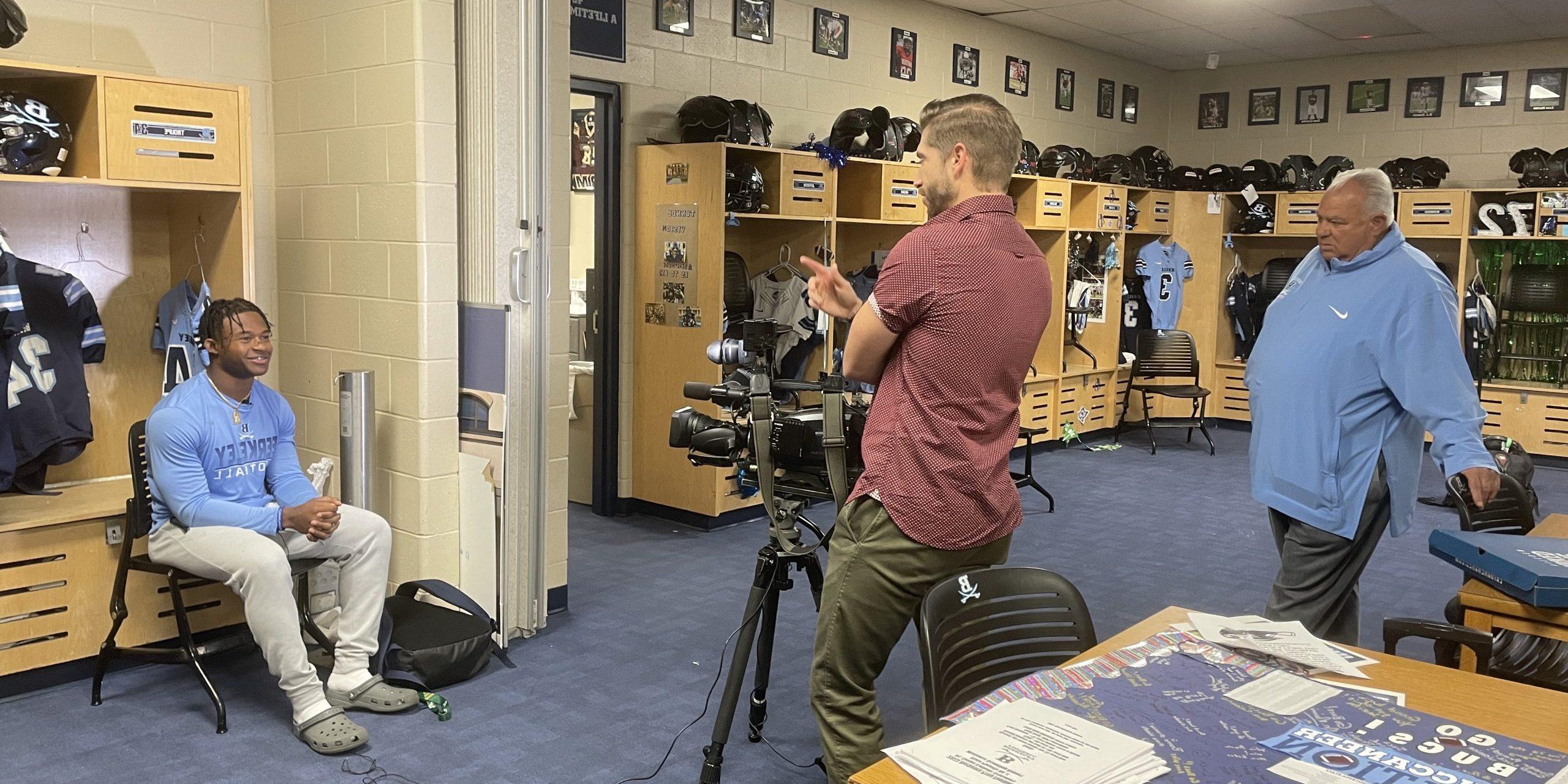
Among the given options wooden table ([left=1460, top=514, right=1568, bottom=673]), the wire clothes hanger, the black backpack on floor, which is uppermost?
the wire clothes hanger

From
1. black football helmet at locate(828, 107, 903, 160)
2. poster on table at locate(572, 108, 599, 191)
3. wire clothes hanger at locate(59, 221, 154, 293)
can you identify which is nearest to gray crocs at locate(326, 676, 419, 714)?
wire clothes hanger at locate(59, 221, 154, 293)

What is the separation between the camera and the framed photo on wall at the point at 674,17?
231 inches

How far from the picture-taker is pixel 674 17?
5.94 metres

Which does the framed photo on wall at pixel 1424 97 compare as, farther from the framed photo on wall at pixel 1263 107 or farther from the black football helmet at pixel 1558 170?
the black football helmet at pixel 1558 170

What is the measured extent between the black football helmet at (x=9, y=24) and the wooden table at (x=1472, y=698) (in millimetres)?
3200

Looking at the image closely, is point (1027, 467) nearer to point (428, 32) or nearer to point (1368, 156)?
point (428, 32)

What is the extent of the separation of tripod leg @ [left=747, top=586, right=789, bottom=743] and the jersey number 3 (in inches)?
93.7

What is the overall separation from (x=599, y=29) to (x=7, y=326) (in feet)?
9.95

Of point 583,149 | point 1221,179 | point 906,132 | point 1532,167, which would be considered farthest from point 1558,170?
point 583,149

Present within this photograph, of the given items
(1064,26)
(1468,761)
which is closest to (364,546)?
(1468,761)

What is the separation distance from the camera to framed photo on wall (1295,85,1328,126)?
9578 mm

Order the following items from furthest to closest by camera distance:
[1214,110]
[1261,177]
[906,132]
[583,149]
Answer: [1214,110] → [1261,177] → [906,132] → [583,149]

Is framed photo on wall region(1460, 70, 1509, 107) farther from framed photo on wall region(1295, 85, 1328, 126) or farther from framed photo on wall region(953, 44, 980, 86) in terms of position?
framed photo on wall region(953, 44, 980, 86)

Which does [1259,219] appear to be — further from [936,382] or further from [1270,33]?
[936,382]
